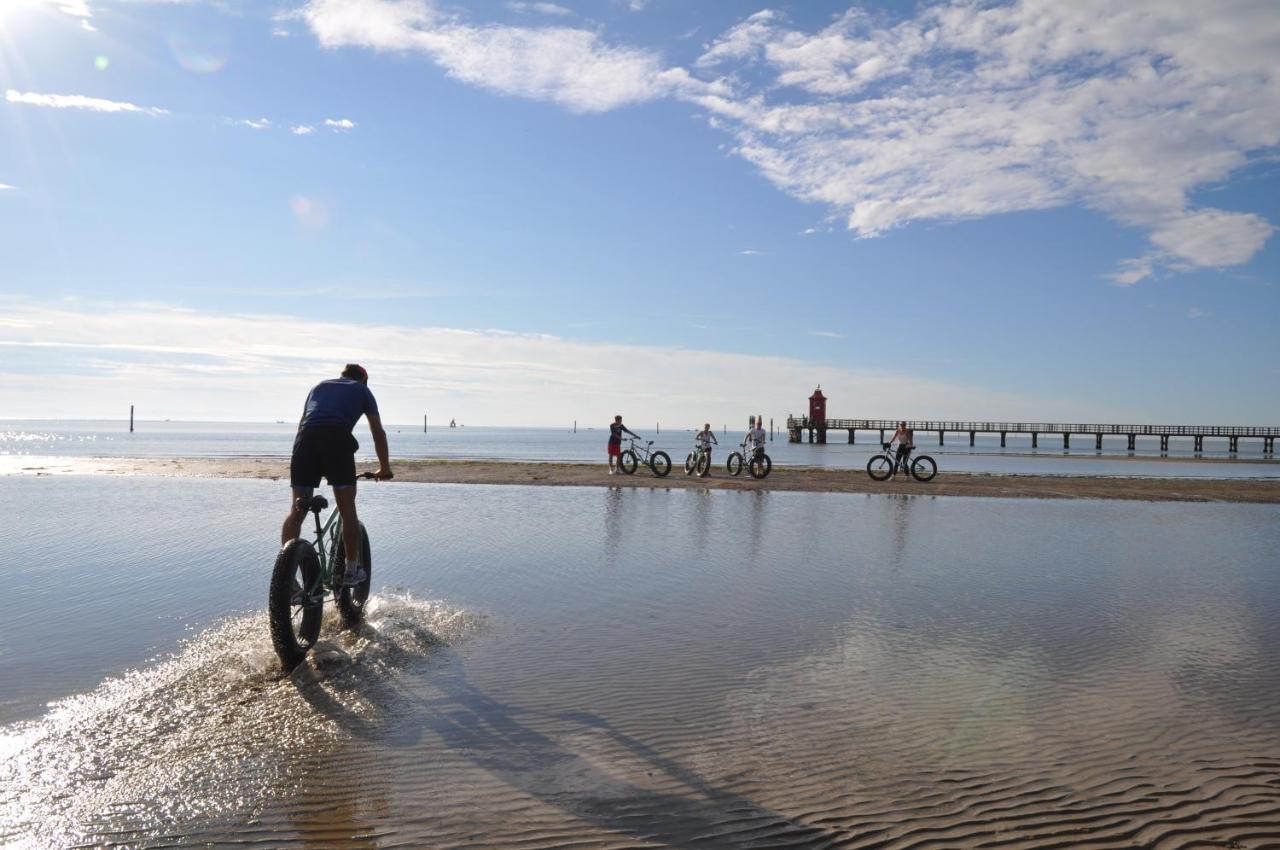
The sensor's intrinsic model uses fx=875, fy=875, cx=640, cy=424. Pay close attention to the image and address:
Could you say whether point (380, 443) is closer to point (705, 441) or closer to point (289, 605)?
point (289, 605)

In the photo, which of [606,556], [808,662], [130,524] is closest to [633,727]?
[808,662]

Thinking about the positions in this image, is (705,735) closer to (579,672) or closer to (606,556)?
(579,672)

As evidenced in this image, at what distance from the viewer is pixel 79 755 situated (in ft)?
13.1

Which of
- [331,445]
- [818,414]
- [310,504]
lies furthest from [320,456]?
[818,414]

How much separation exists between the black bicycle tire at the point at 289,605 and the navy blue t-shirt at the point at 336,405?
92cm

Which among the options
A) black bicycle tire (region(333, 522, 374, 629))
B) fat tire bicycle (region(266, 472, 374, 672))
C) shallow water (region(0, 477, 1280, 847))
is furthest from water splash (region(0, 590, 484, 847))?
black bicycle tire (region(333, 522, 374, 629))

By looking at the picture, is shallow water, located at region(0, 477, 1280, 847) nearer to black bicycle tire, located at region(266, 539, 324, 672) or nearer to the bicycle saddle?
black bicycle tire, located at region(266, 539, 324, 672)

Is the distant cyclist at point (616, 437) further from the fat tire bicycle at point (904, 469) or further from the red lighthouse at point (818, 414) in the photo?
the red lighthouse at point (818, 414)

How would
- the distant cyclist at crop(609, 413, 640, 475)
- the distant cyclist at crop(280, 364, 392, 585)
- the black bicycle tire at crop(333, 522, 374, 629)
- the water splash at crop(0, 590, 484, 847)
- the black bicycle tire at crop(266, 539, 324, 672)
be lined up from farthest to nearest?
the distant cyclist at crop(609, 413, 640, 475) → the black bicycle tire at crop(333, 522, 374, 629) → the distant cyclist at crop(280, 364, 392, 585) → the black bicycle tire at crop(266, 539, 324, 672) → the water splash at crop(0, 590, 484, 847)

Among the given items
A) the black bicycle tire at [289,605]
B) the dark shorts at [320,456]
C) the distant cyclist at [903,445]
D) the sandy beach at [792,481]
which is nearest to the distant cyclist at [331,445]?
the dark shorts at [320,456]

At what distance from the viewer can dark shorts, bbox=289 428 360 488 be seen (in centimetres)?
626

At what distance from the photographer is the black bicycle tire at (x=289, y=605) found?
545cm

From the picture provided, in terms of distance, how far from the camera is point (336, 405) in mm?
6398

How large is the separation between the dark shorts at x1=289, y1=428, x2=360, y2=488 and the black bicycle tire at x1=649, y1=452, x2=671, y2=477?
2130 cm
